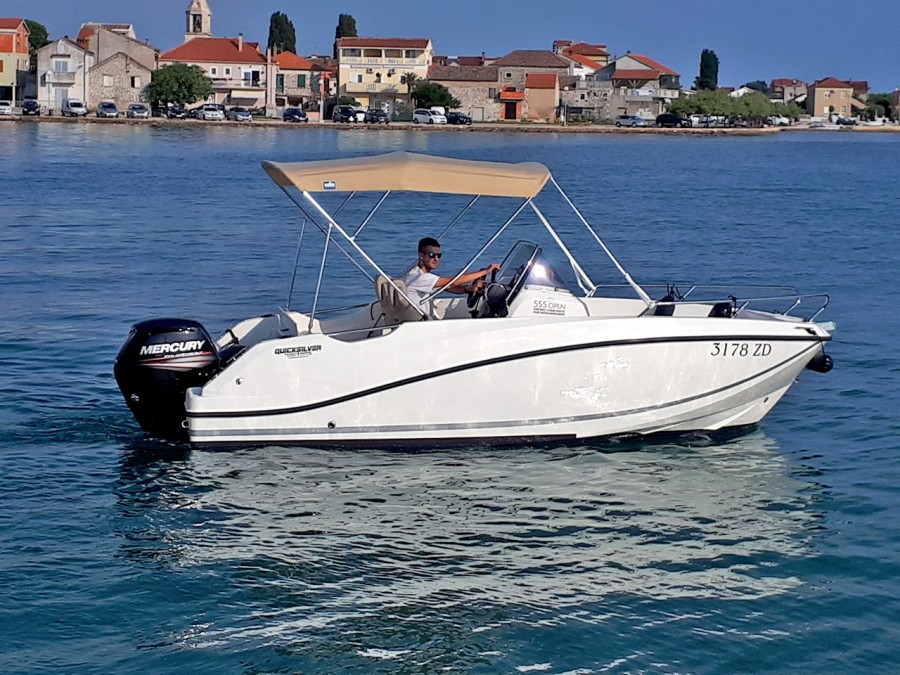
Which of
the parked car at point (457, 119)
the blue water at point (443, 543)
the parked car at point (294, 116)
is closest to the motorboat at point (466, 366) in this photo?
the blue water at point (443, 543)

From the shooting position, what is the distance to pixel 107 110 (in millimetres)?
97750

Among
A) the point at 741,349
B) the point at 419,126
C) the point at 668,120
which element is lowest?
the point at 741,349

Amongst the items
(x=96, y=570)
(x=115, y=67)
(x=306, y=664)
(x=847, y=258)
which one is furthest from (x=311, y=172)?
(x=115, y=67)

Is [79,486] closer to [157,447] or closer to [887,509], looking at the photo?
[157,447]

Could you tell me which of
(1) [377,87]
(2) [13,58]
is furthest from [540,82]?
(2) [13,58]

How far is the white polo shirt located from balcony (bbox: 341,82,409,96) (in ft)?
345

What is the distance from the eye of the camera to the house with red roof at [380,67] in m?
113

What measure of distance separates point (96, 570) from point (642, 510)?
3957 mm

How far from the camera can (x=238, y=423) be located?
408 inches

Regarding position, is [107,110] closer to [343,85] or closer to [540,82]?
[343,85]

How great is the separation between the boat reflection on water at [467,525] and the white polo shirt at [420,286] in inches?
49.1

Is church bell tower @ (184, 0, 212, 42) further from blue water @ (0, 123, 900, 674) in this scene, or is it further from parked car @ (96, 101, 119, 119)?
blue water @ (0, 123, 900, 674)

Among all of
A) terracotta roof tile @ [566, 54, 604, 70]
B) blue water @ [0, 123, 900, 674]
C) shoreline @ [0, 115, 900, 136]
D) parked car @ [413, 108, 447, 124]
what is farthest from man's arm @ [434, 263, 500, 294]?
terracotta roof tile @ [566, 54, 604, 70]

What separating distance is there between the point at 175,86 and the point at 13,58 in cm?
1293
